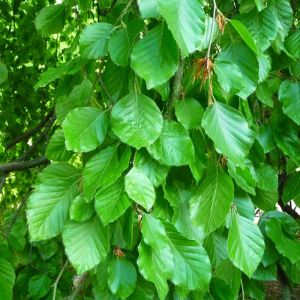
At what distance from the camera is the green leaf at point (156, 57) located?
24.8 inches

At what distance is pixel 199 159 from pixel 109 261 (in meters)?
0.24

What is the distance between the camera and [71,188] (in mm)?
749

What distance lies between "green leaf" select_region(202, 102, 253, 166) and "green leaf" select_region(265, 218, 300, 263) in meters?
0.53

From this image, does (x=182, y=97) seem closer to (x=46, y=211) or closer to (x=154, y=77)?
(x=154, y=77)

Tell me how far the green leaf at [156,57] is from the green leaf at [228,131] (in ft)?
0.27

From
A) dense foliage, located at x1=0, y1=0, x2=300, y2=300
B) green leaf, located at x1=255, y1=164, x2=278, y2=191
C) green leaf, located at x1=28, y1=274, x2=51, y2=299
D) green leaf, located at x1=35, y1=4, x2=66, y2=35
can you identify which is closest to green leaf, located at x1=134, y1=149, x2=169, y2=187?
dense foliage, located at x1=0, y1=0, x2=300, y2=300

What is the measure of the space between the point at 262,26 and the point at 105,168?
0.39 meters

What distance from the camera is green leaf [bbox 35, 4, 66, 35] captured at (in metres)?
1.01

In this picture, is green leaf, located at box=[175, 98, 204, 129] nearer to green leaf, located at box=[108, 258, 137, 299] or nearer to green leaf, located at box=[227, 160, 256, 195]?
green leaf, located at box=[227, 160, 256, 195]

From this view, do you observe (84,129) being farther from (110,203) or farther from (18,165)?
(18,165)

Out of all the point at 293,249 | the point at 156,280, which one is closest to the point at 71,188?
the point at 156,280

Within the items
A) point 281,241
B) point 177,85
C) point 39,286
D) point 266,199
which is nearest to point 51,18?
point 177,85

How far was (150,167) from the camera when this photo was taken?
0.69 meters

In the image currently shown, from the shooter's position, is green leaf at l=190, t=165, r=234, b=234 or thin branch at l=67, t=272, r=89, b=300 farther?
thin branch at l=67, t=272, r=89, b=300
